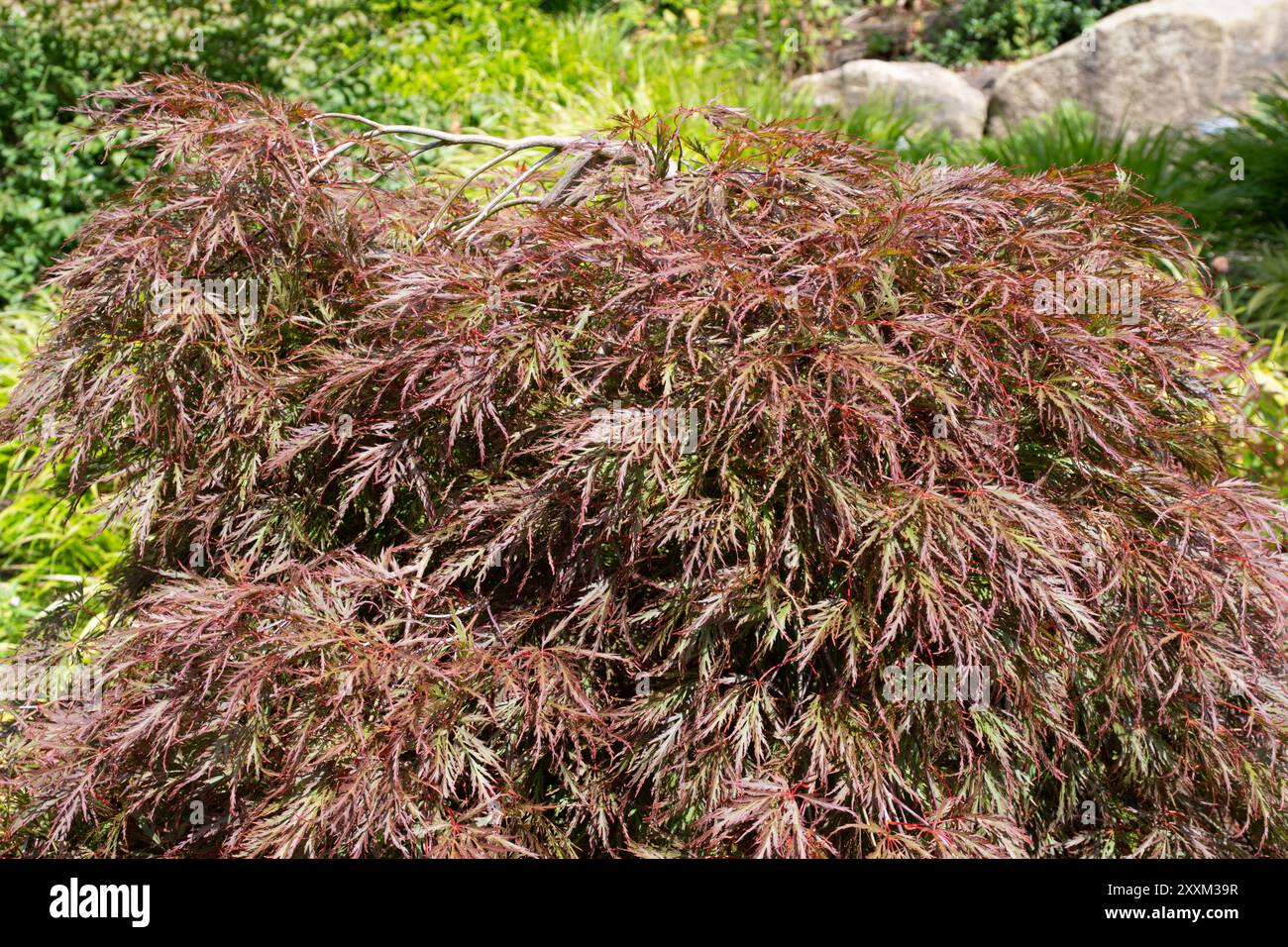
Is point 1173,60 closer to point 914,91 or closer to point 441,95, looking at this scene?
point 914,91

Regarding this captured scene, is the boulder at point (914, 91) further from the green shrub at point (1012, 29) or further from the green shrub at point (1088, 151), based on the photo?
the green shrub at point (1012, 29)

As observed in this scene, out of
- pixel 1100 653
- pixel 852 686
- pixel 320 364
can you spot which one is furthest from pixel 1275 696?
pixel 320 364

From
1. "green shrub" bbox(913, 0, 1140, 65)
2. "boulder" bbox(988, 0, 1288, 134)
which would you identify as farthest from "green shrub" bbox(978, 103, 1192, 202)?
"green shrub" bbox(913, 0, 1140, 65)

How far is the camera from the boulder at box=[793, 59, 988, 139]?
8.58 meters

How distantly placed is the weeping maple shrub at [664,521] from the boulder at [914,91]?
587 centimetres

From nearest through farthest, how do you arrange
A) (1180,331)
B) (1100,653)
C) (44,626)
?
(1100,653), (1180,331), (44,626)

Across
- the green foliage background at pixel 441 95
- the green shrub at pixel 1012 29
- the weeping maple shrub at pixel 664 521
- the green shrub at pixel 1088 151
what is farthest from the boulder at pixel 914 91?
the weeping maple shrub at pixel 664 521

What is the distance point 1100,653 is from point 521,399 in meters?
1.52

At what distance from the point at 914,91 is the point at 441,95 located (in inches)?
139

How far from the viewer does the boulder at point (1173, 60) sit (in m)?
8.31

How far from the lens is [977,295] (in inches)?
108

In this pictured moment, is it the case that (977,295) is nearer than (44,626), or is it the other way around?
(977,295)

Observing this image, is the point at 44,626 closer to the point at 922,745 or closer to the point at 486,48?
the point at 922,745
